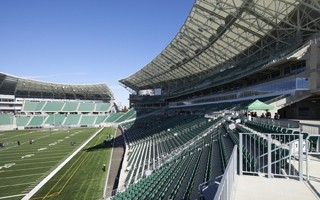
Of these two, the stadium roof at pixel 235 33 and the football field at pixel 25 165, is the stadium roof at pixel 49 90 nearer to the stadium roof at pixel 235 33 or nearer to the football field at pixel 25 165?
the stadium roof at pixel 235 33

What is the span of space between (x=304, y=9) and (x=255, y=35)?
9.54 m

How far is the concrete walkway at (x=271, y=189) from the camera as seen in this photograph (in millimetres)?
5293

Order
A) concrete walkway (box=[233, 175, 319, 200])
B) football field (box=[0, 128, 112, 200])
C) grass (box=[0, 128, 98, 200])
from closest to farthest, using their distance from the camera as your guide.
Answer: concrete walkway (box=[233, 175, 319, 200]) → football field (box=[0, 128, 112, 200]) → grass (box=[0, 128, 98, 200])

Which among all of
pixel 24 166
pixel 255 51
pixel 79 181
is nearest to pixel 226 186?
pixel 79 181

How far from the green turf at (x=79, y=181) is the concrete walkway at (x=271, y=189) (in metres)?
11.8

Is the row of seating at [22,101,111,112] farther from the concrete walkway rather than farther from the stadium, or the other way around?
the concrete walkway

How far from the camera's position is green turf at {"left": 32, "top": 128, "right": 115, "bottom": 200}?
16391mm

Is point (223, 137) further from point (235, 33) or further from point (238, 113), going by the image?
point (235, 33)

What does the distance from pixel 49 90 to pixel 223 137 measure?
88.7 m

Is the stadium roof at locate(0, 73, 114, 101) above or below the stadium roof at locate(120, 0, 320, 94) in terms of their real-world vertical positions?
below

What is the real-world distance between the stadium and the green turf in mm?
77

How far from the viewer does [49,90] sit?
9312 centimetres

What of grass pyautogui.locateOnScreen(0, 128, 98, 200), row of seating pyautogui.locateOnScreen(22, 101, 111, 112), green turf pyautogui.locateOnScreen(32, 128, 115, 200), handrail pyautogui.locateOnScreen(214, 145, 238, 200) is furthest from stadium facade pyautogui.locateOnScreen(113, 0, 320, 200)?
row of seating pyautogui.locateOnScreen(22, 101, 111, 112)

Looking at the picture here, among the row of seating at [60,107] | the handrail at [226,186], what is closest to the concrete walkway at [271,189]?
the handrail at [226,186]
